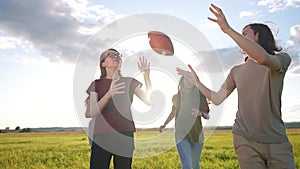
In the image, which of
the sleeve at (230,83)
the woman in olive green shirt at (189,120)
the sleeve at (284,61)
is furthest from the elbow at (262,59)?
the woman in olive green shirt at (189,120)

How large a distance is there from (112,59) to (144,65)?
0.44 m

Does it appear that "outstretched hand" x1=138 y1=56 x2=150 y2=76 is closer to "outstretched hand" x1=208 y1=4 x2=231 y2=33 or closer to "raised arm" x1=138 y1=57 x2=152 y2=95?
"raised arm" x1=138 y1=57 x2=152 y2=95

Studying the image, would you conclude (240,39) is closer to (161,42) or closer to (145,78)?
(145,78)

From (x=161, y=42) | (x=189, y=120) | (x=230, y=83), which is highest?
(x=161, y=42)

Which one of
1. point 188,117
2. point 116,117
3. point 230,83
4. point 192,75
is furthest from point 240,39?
point 188,117

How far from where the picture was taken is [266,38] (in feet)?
14.6

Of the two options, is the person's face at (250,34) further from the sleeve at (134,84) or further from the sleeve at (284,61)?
the sleeve at (134,84)

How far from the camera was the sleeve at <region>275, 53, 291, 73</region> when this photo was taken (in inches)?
165

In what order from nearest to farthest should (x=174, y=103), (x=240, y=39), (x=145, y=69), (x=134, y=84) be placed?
(x=240, y=39)
(x=134, y=84)
(x=145, y=69)
(x=174, y=103)

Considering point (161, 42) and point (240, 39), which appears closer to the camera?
point (240, 39)

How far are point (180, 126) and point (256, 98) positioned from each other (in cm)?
312

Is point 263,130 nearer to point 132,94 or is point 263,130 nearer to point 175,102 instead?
point 132,94

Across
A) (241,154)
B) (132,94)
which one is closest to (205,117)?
(132,94)

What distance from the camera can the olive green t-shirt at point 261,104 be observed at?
14.3 feet
